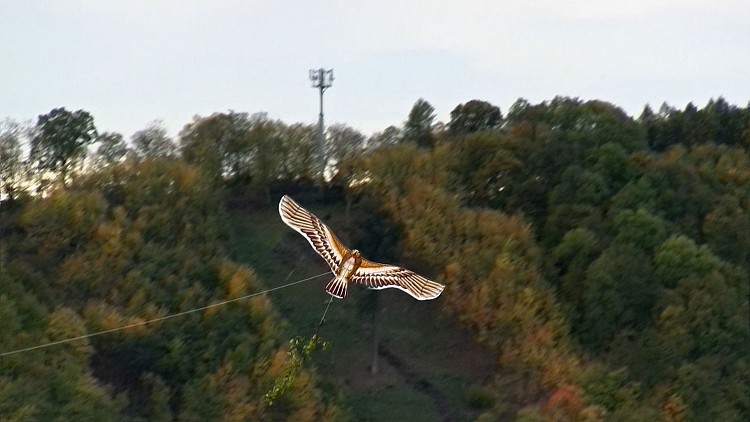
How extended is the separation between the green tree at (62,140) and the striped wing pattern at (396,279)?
63.4ft

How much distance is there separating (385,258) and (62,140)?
11.6 m

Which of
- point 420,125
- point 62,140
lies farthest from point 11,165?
point 420,125

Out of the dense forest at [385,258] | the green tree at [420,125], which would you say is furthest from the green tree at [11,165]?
the green tree at [420,125]

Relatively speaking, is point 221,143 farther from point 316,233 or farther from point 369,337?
point 316,233

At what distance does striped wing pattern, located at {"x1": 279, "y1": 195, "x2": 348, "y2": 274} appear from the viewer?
28.4 meters

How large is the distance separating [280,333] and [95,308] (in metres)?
5.76

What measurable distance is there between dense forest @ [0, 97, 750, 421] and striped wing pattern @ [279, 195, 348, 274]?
6270 millimetres

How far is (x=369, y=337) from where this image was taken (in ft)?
152

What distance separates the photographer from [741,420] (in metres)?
43.3

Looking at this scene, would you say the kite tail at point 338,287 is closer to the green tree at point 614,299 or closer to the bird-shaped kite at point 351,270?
the bird-shaped kite at point 351,270

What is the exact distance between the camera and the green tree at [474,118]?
59656 millimetres

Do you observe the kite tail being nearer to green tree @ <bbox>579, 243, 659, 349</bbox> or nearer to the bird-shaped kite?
the bird-shaped kite

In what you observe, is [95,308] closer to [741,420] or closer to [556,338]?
[556,338]

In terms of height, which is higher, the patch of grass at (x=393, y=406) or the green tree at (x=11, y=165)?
the green tree at (x=11, y=165)
